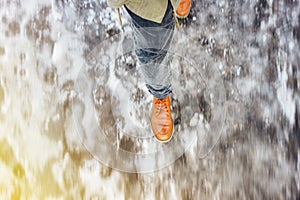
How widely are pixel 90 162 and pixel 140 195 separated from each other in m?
0.22

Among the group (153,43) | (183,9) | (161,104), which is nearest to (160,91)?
(161,104)

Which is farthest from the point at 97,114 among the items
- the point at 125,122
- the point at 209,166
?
the point at 209,166

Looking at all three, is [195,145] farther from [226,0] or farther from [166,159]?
[226,0]

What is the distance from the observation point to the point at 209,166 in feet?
3.88

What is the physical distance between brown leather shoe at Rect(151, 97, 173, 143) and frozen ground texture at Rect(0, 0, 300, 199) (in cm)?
11

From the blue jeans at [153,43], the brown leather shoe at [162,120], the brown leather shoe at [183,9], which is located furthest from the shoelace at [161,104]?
the brown leather shoe at [183,9]

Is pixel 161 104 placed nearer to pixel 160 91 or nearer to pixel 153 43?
pixel 160 91

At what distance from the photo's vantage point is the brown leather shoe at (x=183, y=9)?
1.34 meters

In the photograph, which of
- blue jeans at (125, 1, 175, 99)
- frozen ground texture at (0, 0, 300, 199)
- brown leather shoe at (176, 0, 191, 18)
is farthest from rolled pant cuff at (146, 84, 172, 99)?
brown leather shoe at (176, 0, 191, 18)

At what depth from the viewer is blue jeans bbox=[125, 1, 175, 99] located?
2.83 feet

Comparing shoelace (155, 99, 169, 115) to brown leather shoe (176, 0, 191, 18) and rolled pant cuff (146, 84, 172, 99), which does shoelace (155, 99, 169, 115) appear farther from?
brown leather shoe (176, 0, 191, 18)

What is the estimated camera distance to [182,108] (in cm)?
128

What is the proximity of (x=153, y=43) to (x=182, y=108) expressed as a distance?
43 cm

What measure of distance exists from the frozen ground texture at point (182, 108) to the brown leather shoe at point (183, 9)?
40mm
